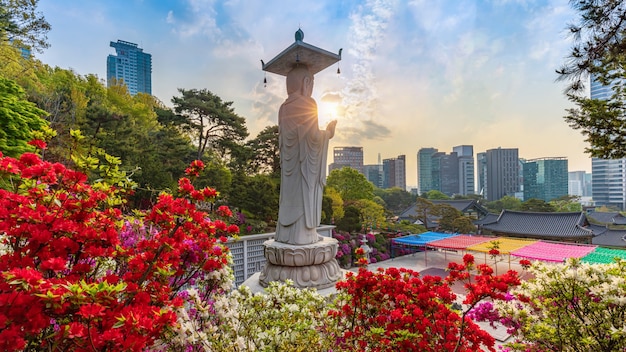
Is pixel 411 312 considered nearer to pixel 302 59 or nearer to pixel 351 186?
pixel 302 59

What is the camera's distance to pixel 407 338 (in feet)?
5.23

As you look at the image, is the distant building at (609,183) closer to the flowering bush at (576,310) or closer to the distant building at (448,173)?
the distant building at (448,173)

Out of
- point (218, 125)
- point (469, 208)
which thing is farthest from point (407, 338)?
point (469, 208)

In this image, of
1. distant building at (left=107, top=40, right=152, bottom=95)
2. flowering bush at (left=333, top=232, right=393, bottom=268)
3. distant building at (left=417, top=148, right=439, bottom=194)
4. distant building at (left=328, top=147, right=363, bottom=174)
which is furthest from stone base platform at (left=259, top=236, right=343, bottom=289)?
distant building at (left=417, top=148, right=439, bottom=194)

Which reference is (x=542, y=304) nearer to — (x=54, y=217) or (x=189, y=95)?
(x=54, y=217)

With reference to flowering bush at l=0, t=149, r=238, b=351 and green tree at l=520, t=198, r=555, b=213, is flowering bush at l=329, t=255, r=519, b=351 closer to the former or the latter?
flowering bush at l=0, t=149, r=238, b=351

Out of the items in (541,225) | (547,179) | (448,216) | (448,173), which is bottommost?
(541,225)

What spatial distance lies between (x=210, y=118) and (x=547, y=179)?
44778mm

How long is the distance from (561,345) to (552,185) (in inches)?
1845

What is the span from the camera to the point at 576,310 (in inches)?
84.8

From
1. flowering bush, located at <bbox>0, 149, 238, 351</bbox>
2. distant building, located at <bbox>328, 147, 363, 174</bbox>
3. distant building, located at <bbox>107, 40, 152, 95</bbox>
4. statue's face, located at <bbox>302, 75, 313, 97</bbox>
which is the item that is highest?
distant building, located at <bbox>107, 40, 152, 95</bbox>

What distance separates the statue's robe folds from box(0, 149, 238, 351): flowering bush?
7.38 feet

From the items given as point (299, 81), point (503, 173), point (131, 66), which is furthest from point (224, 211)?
point (131, 66)

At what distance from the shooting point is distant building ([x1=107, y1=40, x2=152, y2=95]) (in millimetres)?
47531
